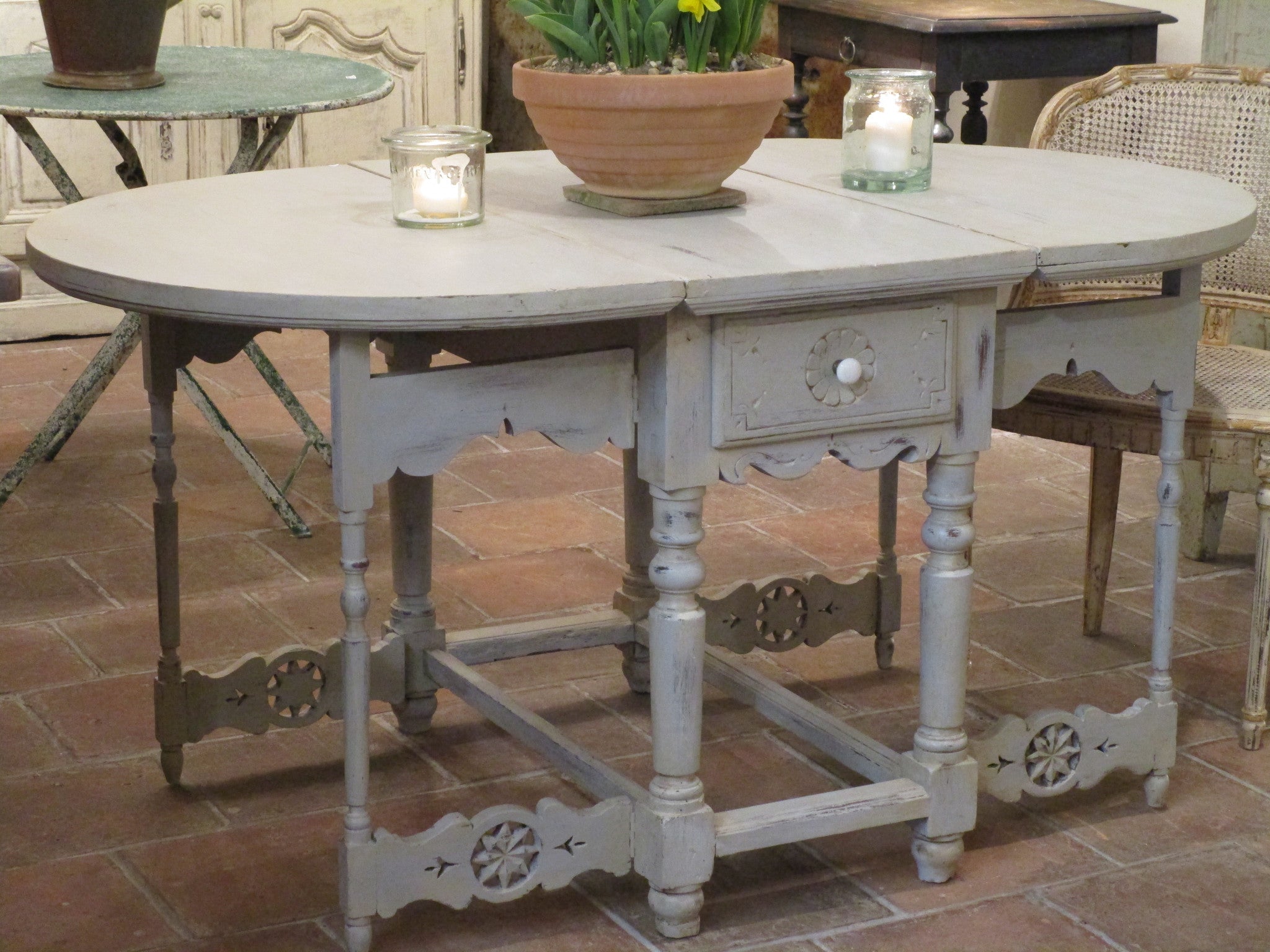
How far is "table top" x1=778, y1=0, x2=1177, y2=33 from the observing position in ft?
12.8

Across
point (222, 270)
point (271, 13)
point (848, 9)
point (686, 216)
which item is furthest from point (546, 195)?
point (271, 13)

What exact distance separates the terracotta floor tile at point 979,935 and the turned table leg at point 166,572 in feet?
3.10

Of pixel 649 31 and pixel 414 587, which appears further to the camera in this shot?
pixel 414 587

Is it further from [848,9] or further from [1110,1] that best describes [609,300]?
[1110,1]

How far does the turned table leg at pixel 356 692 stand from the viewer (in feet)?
6.19

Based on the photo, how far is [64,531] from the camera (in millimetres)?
3516

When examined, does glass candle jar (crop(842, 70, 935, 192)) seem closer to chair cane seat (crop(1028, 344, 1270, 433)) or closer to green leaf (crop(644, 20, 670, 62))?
green leaf (crop(644, 20, 670, 62))

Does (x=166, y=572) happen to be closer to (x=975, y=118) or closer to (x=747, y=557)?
(x=747, y=557)

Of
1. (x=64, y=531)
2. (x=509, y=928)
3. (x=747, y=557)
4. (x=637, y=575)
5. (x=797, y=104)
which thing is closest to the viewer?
(x=509, y=928)

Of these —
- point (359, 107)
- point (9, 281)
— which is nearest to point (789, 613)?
point (9, 281)

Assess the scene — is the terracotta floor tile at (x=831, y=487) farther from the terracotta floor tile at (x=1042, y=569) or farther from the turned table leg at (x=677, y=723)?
the turned table leg at (x=677, y=723)

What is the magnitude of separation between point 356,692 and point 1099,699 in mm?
1353

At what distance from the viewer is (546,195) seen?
227 cm

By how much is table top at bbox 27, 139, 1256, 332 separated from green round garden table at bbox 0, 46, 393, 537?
0.69 metres
